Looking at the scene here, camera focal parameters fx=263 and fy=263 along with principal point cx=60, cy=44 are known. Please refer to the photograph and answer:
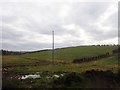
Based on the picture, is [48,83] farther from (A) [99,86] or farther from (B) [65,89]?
(A) [99,86]

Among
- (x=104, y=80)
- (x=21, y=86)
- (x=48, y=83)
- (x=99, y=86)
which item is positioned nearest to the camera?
(x=21, y=86)

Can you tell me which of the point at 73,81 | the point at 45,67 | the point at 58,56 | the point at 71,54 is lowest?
the point at 45,67

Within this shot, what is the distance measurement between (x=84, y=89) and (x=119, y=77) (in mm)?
6552

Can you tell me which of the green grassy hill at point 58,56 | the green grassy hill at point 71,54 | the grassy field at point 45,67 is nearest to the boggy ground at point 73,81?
the grassy field at point 45,67

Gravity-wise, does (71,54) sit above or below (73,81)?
above

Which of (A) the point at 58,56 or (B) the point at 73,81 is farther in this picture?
(A) the point at 58,56

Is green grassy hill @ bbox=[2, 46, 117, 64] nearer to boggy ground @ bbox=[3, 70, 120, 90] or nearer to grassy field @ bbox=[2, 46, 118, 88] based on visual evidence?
grassy field @ bbox=[2, 46, 118, 88]

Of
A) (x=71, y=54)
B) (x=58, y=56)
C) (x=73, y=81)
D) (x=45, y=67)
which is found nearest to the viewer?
(x=73, y=81)

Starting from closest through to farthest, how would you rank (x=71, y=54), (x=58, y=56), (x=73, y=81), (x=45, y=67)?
(x=73, y=81)
(x=45, y=67)
(x=58, y=56)
(x=71, y=54)

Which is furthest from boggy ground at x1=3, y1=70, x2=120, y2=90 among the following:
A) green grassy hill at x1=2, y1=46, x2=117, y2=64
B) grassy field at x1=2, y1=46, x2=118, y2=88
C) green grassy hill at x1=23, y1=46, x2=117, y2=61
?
green grassy hill at x1=23, y1=46, x2=117, y2=61

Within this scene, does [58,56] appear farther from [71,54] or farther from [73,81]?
[73,81]

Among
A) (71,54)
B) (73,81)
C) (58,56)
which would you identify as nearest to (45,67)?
(73,81)

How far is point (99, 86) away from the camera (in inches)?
878

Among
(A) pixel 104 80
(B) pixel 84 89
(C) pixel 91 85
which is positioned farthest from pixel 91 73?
(B) pixel 84 89
